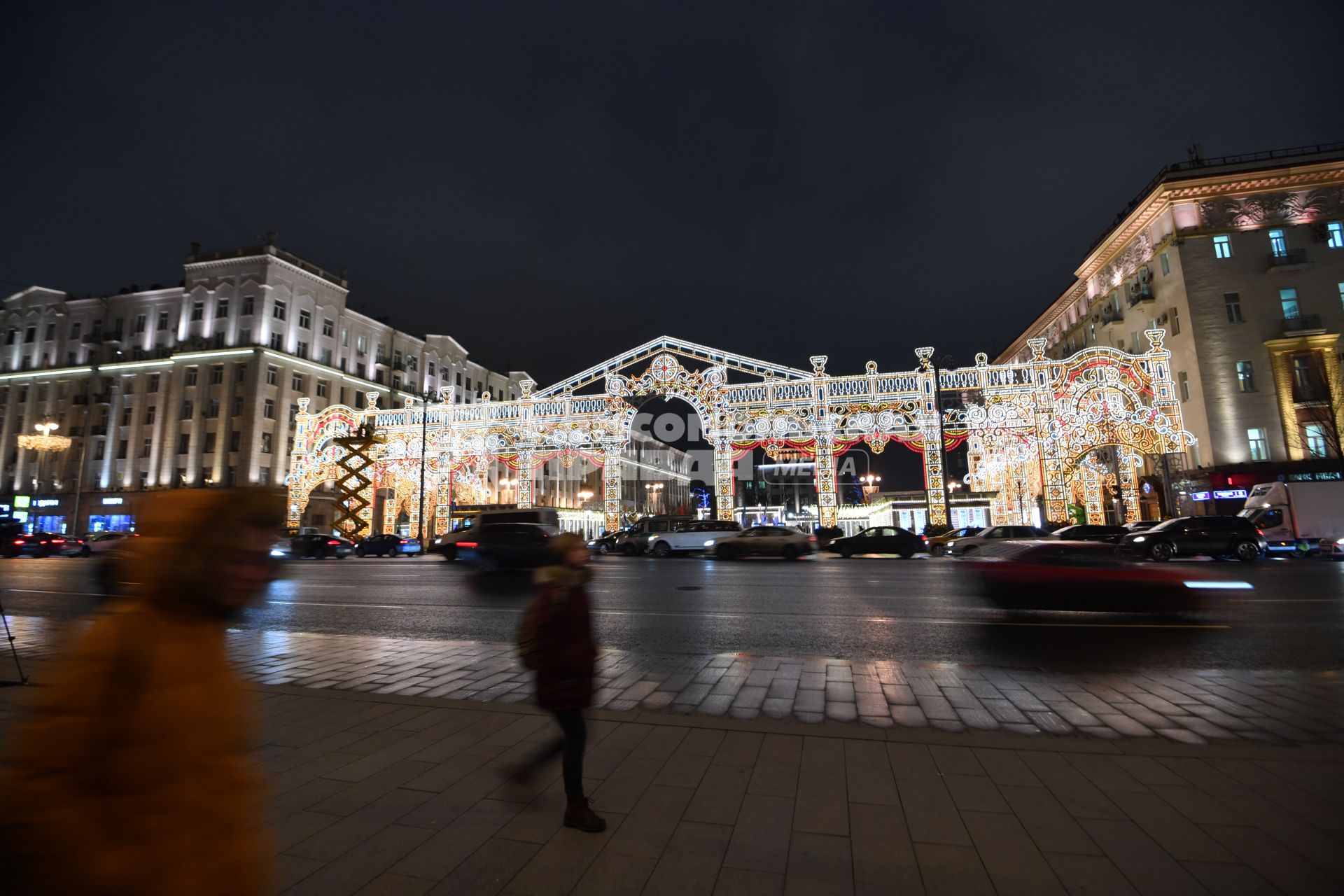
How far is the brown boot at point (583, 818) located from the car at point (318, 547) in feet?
109

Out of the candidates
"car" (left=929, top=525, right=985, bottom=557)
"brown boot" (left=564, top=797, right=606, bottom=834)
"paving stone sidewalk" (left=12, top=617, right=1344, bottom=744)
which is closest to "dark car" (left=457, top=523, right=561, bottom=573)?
"paving stone sidewalk" (left=12, top=617, right=1344, bottom=744)

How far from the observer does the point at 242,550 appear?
1867mm

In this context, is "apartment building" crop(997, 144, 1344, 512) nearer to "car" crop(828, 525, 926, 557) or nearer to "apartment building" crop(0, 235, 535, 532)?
"car" crop(828, 525, 926, 557)

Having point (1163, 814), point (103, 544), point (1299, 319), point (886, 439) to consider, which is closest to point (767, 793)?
point (1163, 814)

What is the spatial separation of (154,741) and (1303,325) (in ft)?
165

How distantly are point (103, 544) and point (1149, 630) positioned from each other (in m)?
45.1

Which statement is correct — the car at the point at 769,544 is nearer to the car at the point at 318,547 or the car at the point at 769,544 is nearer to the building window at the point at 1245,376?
the car at the point at 318,547

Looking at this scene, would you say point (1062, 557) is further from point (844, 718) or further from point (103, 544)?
point (103, 544)

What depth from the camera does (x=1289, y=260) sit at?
119 ft

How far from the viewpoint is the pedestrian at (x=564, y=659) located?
155 inches

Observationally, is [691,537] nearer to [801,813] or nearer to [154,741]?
[801,813]

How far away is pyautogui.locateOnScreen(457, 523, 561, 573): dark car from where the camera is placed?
2044 cm

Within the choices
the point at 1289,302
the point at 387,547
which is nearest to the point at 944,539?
the point at 1289,302

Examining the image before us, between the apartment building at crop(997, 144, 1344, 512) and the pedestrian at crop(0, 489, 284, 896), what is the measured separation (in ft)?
143
